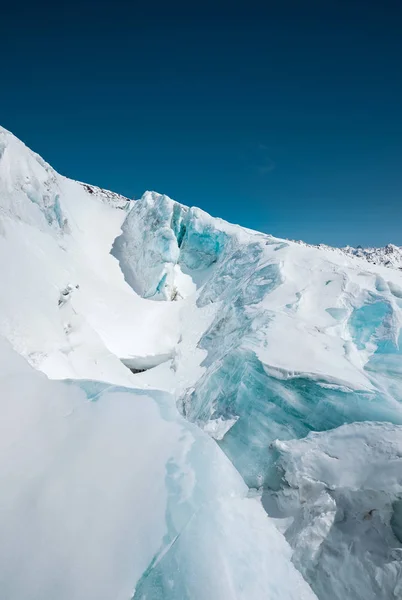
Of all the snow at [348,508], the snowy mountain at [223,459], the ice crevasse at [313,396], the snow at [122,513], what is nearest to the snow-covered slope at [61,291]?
the snowy mountain at [223,459]

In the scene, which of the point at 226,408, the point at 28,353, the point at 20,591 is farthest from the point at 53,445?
the point at 28,353

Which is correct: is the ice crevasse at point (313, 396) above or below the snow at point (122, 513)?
above

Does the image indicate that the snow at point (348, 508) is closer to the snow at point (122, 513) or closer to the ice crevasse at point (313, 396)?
the ice crevasse at point (313, 396)

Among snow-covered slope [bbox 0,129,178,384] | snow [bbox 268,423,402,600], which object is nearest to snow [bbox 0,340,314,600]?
snow [bbox 268,423,402,600]

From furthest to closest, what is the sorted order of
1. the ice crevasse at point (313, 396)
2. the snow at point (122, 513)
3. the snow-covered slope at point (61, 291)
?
the snow-covered slope at point (61, 291) → the ice crevasse at point (313, 396) → the snow at point (122, 513)

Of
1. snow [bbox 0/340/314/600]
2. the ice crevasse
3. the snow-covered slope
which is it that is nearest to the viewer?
snow [bbox 0/340/314/600]

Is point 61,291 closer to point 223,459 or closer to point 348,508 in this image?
point 223,459

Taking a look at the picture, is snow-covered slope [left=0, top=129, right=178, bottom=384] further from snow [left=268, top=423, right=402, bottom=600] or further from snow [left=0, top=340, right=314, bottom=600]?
snow [left=268, top=423, right=402, bottom=600]

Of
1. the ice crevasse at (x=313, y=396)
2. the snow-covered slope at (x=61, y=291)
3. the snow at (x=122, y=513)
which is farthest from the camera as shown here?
the snow-covered slope at (x=61, y=291)
